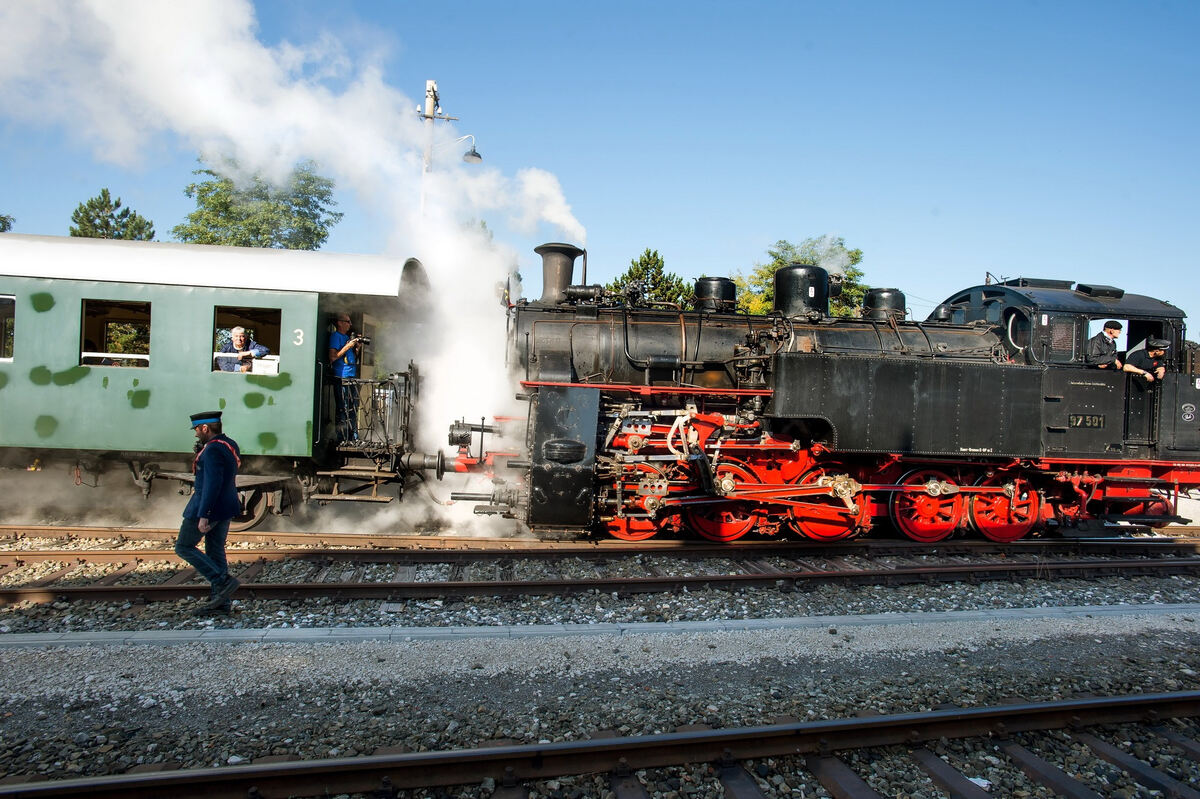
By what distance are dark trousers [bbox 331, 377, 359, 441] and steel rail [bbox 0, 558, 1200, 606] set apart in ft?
9.09

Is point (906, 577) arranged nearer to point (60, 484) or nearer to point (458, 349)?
point (458, 349)

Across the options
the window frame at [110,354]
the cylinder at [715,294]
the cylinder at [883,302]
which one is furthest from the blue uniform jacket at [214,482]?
the cylinder at [883,302]

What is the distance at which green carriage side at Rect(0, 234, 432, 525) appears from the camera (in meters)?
7.37

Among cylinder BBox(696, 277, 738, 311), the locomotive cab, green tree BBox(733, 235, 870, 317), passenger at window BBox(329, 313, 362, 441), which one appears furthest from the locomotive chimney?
green tree BBox(733, 235, 870, 317)

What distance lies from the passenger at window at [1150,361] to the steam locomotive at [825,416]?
0.39 ft

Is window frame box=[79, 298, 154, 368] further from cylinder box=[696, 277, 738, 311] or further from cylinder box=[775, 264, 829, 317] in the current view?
cylinder box=[775, 264, 829, 317]

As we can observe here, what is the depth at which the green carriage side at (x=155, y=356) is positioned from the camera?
7367mm

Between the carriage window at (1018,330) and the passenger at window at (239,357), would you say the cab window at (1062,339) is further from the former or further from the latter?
the passenger at window at (239,357)

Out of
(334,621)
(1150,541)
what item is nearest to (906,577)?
(1150,541)

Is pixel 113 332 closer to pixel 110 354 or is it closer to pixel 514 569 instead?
pixel 110 354

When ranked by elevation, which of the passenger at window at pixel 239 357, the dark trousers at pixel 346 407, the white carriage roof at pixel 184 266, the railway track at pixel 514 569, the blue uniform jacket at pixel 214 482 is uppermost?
the white carriage roof at pixel 184 266

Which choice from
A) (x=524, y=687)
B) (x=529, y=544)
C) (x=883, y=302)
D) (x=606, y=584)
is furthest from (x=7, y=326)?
(x=883, y=302)

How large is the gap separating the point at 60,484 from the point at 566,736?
815cm

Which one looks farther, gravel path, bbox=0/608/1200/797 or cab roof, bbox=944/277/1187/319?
cab roof, bbox=944/277/1187/319
